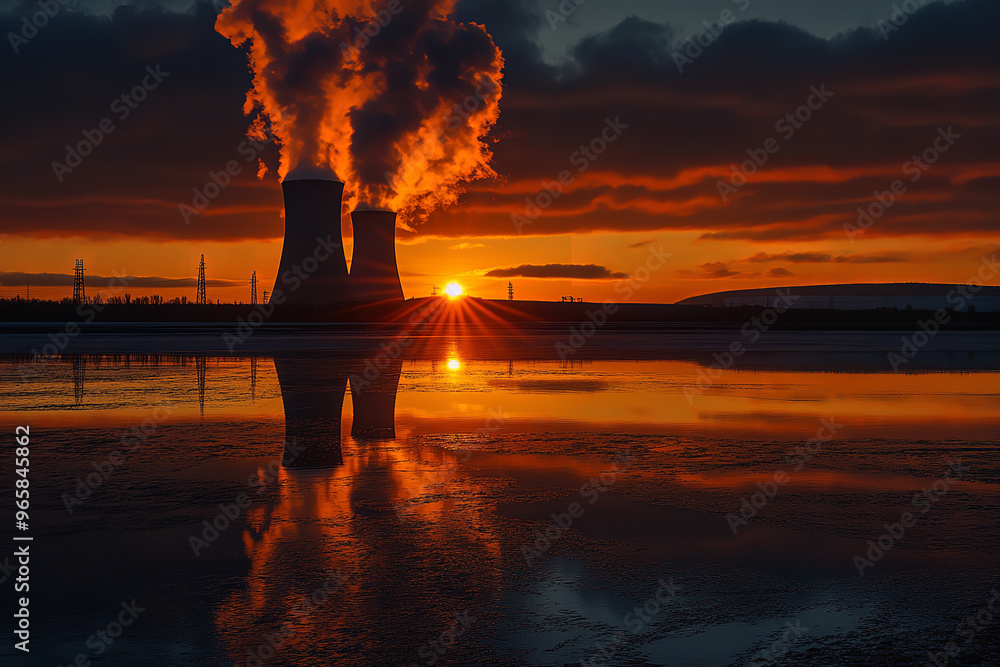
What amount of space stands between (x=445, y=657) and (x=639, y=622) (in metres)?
0.88

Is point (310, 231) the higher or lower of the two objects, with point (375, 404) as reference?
higher

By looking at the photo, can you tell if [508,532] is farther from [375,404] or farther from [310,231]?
[310,231]

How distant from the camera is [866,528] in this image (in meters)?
5.06

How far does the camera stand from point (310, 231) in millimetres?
39719

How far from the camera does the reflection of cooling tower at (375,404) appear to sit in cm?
877

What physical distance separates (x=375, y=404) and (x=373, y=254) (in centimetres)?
3503

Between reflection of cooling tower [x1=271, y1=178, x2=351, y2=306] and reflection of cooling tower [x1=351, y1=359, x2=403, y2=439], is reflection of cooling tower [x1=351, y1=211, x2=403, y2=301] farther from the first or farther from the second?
reflection of cooling tower [x1=351, y1=359, x2=403, y2=439]

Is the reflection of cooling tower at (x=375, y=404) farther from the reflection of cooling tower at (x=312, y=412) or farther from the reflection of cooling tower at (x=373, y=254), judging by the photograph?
the reflection of cooling tower at (x=373, y=254)

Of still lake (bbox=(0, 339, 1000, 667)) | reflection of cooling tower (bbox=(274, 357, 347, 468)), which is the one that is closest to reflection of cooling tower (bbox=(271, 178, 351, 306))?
reflection of cooling tower (bbox=(274, 357, 347, 468))

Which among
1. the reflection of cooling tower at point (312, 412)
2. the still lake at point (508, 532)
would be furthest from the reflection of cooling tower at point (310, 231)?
the still lake at point (508, 532)

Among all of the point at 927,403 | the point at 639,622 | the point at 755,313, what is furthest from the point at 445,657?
the point at 755,313

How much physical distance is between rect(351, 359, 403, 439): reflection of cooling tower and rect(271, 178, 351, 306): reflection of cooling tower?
24873mm

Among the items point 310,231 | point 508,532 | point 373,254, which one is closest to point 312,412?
point 508,532

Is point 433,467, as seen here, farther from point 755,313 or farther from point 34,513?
point 755,313
